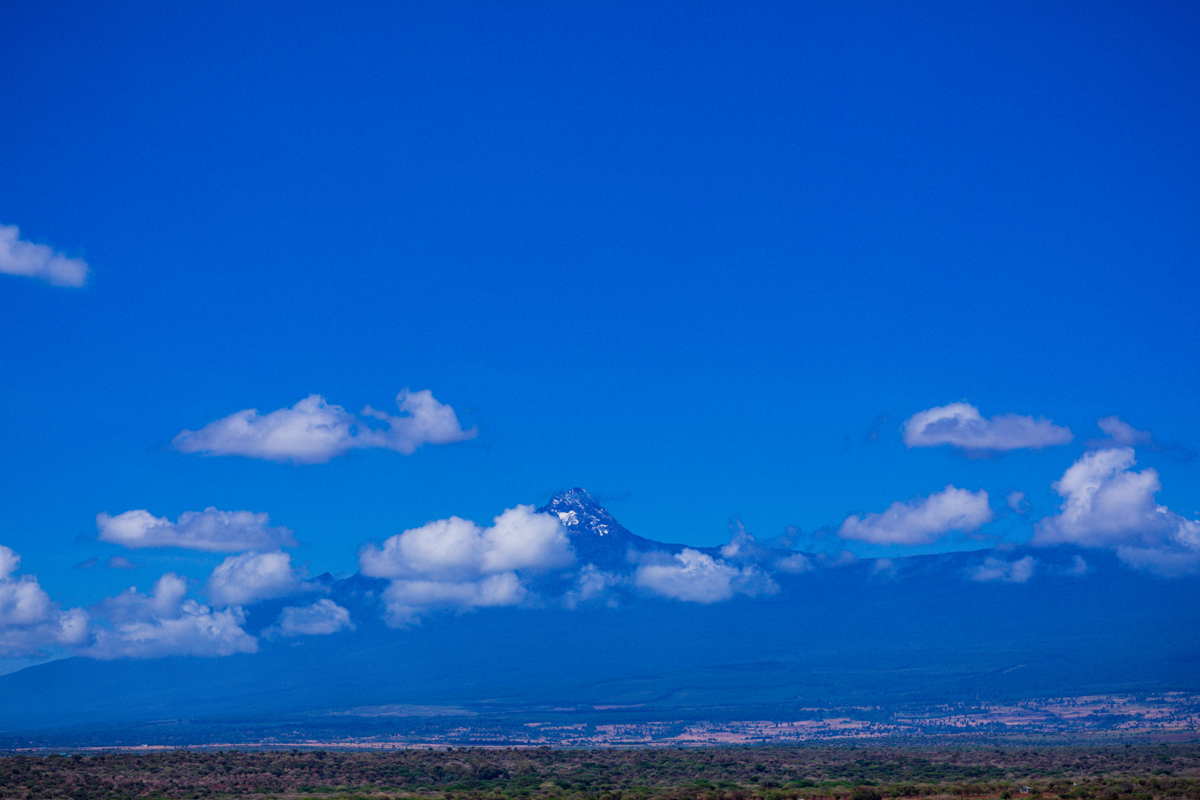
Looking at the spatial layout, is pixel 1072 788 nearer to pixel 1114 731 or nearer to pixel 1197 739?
pixel 1197 739

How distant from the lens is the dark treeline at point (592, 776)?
5758cm

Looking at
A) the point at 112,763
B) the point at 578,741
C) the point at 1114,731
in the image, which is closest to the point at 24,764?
the point at 112,763

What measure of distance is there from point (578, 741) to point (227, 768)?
134562mm

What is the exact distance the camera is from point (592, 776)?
72.0m

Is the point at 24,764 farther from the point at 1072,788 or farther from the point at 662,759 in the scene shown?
the point at 1072,788

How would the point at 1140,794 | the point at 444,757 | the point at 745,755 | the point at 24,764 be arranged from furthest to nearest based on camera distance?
the point at 745,755
the point at 444,757
the point at 24,764
the point at 1140,794

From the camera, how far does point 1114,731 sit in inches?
7648

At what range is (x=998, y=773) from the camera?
70000mm

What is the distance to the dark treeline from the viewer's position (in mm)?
57584

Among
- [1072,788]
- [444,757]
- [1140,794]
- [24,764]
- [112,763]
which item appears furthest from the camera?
[444,757]

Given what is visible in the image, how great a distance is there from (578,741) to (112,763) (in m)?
135

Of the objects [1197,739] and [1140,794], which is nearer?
[1140,794]

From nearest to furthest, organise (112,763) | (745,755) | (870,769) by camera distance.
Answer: (112,763) → (870,769) → (745,755)

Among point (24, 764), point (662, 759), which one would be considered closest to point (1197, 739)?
point (662, 759)
